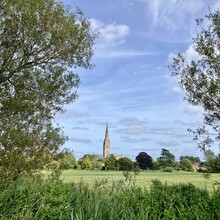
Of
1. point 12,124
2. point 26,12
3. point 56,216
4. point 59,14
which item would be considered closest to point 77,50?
point 59,14

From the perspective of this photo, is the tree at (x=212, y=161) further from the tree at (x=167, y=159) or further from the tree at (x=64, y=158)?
the tree at (x=167, y=159)

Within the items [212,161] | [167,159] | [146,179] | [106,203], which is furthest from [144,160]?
[106,203]

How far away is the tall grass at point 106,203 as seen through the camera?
6.51m

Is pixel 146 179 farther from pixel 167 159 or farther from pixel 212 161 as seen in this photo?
pixel 167 159

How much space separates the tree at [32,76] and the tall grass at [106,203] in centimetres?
345

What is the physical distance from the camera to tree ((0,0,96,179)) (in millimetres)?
11429

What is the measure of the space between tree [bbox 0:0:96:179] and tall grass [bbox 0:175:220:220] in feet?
11.3

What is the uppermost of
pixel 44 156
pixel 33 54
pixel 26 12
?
pixel 26 12

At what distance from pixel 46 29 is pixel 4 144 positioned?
3.96m

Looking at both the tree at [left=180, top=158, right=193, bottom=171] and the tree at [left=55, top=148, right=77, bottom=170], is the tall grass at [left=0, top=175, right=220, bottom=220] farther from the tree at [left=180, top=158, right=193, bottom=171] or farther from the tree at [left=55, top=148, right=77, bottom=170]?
the tree at [left=180, top=158, right=193, bottom=171]

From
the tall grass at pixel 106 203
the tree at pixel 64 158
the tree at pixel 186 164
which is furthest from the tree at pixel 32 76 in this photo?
the tree at pixel 186 164

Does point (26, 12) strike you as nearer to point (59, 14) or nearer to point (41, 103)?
point (59, 14)

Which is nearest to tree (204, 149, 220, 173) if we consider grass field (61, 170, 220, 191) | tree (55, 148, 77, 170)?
grass field (61, 170, 220, 191)

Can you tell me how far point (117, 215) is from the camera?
6.39 m
